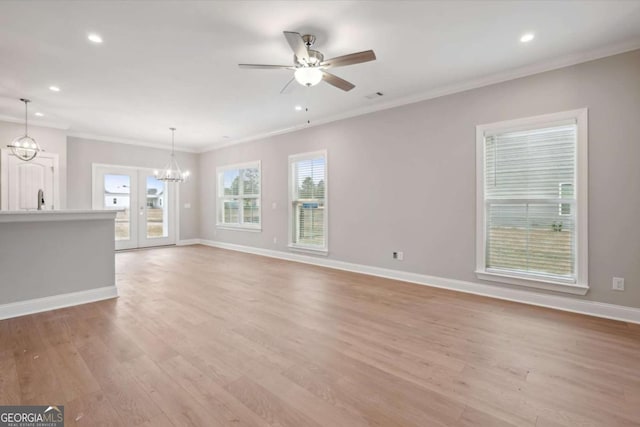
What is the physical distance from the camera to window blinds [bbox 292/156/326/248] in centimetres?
579

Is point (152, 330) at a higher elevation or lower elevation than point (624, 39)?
lower

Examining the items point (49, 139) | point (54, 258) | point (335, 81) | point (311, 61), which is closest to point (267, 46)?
point (311, 61)

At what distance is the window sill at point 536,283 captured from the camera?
323 cm

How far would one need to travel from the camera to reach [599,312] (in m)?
3.12

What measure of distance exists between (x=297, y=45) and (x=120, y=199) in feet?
23.3

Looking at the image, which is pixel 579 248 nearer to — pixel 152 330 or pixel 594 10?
pixel 594 10

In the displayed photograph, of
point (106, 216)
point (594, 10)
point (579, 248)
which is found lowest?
point (579, 248)

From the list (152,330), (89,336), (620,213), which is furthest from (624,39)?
(89,336)

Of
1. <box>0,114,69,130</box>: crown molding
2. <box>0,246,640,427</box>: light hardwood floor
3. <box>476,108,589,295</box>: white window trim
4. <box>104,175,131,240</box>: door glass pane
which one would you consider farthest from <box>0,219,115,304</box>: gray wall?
<box>476,108,589,295</box>: white window trim

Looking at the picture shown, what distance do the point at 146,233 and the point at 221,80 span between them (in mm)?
5765

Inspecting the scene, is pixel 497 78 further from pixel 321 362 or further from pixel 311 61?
pixel 321 362

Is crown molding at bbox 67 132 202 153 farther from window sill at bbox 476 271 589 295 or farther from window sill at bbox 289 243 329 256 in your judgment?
window sill at bbox 476 271 589 295

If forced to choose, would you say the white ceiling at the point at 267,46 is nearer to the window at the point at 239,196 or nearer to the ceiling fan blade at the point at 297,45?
the ceiling fan blade at the point at 297,45

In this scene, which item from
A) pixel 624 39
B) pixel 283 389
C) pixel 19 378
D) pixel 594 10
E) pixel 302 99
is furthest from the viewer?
pixel 302 99
